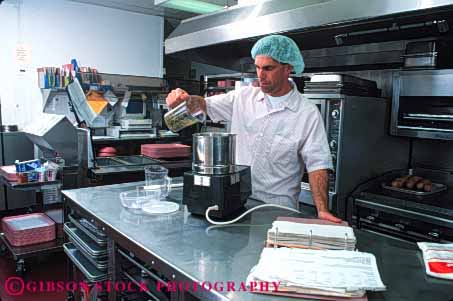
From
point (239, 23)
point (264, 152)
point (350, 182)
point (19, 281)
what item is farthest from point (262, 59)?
point (19, 281)

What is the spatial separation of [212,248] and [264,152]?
0.83 m

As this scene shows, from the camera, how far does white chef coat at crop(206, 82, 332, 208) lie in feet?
5.90

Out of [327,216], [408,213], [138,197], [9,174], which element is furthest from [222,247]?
[9,174]

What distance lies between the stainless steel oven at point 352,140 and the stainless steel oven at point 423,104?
121 millimetres

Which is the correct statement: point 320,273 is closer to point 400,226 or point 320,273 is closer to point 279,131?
point 279,131

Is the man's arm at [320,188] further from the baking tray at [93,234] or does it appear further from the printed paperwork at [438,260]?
the baking tray at [93,234]

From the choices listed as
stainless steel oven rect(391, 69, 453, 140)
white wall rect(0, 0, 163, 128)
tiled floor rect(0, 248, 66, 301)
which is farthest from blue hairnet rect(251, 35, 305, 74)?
white wall rect(0, 0, 163, 128)

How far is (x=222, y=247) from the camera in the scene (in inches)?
45.8

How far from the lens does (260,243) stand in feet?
3.97

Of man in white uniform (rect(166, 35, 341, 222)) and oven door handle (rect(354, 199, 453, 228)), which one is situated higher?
man in white uniform (rect(166, 35, 341, 222))

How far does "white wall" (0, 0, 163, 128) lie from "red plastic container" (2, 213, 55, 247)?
74.7 inches

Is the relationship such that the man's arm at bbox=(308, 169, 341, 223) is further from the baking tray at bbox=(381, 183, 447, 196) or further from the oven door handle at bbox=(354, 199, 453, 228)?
the baking tray at bbox=(381, 183, 447, 196)

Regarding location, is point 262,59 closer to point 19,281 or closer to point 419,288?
point 419,288

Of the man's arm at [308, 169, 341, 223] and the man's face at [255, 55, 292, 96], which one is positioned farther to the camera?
the man's face at [255, 55, 292, 96]
